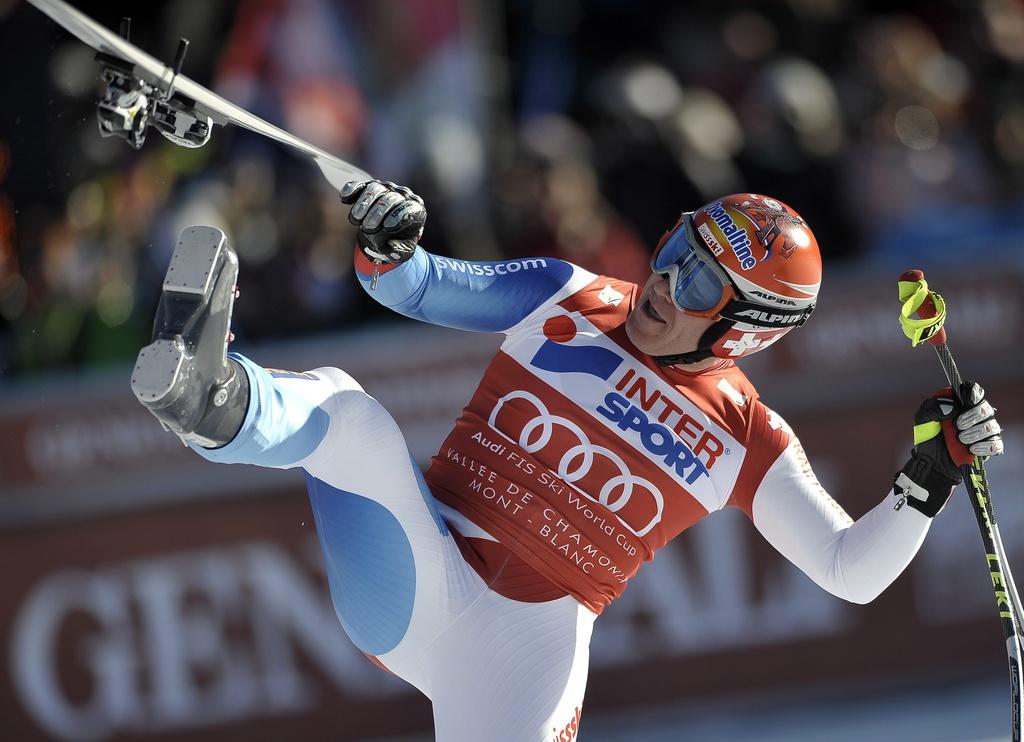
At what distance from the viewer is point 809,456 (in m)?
7.01

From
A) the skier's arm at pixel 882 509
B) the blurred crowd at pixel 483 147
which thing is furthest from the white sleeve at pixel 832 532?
the blurred crowd at pixel 483 147

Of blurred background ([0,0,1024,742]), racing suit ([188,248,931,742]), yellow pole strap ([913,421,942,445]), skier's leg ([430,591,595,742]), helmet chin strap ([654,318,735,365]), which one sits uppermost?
yellow pole strap ([913,421,942,445])

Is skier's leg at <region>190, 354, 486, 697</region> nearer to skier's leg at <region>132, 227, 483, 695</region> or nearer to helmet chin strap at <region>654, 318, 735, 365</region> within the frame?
skier's leg at <region>132, 227, 483, 695</region>

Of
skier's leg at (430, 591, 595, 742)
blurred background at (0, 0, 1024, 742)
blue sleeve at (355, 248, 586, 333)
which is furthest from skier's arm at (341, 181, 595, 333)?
blurred background at (0, 0, 1024, 742)

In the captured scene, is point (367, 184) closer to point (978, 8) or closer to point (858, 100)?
point (858, 100)

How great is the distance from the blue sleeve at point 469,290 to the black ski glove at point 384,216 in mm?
126

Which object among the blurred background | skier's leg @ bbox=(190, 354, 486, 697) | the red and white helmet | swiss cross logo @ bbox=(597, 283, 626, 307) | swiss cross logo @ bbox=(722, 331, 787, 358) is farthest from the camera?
the blurred background

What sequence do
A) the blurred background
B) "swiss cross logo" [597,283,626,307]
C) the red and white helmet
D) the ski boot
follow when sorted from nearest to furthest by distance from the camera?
the ski boot → the red and white helmet → "swiss cross logo" [597,283,626,307] → the blurred background

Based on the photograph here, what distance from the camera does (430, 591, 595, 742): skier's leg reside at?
13.0 ft

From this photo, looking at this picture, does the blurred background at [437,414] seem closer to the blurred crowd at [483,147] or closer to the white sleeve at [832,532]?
the blurred crowd at [483,147]

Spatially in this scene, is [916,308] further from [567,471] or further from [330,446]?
→ [330,446]

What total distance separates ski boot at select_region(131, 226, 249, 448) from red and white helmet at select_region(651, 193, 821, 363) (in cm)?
135

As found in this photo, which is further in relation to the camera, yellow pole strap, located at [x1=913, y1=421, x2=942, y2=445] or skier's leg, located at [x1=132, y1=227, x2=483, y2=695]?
yellow pole strap, located at [x1=913, y1=421, x2=942, y2=445]

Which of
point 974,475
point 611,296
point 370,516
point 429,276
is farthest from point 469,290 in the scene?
point 974,475
